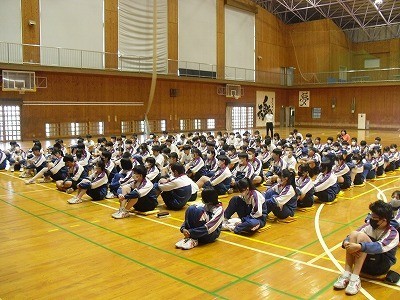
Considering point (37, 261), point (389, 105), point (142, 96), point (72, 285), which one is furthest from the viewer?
point (389, 105)

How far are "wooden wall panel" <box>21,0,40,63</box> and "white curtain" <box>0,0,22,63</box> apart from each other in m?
0.21

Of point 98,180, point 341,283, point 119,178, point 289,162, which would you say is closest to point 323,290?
point 341,283

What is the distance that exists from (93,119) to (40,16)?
6.65m

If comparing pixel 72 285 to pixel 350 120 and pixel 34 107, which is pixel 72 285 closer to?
pixel 34 107

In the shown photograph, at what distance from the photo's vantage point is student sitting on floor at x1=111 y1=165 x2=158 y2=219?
8031 mm

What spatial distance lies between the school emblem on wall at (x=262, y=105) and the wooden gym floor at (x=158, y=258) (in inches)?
1159

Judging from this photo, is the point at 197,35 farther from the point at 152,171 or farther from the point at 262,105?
the point at 152,171

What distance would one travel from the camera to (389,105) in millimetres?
35469

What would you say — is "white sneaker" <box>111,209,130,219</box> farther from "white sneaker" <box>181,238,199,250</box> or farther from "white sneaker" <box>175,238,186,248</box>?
"white sneaker" <box>181,238,199,250</box>

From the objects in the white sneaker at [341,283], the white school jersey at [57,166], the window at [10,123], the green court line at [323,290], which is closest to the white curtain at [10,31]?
the window at [10,123]

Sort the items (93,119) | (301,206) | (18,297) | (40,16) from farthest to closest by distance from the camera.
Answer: (93,119), (40,16), (301,206), (18,297)

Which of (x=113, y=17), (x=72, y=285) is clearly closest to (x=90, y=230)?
(x=72, y=285)

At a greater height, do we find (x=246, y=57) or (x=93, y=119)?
(x=246, y=57)

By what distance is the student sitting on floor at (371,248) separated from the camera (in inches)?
189
